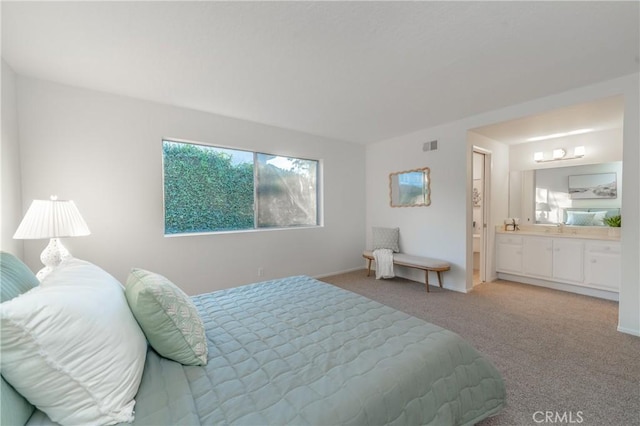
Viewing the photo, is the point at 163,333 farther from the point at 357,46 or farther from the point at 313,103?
the point at 313,103

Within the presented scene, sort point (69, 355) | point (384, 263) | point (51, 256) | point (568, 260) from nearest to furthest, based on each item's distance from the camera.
Answer: point (69, 355)
point (51, 256)
point (568, 260)
point (384, 263)

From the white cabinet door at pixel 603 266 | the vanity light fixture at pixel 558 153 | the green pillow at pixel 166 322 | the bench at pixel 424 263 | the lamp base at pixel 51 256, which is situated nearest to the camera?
the green pillow at pixel 166 322

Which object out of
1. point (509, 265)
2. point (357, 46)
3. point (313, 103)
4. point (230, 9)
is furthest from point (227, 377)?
point (509, 265)

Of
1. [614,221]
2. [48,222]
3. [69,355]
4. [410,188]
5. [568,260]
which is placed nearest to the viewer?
[69,355]

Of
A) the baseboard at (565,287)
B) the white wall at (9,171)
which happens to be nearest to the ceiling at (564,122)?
the baseboard at (565,287)

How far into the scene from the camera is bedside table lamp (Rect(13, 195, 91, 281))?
1964mm

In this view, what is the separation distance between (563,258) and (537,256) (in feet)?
1.01

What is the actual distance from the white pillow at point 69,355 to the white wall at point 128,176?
2.36 metres

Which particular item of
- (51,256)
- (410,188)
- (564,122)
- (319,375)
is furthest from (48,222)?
(564,122)

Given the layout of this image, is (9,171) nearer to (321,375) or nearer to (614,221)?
(321,375)

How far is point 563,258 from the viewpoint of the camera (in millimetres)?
3854

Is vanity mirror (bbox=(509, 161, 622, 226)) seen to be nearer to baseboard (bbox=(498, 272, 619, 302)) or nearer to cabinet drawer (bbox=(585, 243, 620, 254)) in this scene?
cabinet drawer (bbox=(585, 243, 620, 254))

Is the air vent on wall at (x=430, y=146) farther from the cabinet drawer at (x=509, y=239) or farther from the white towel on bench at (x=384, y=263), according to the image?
the cabinet drawer at (x=509, y=239)

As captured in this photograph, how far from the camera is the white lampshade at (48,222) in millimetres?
1961
